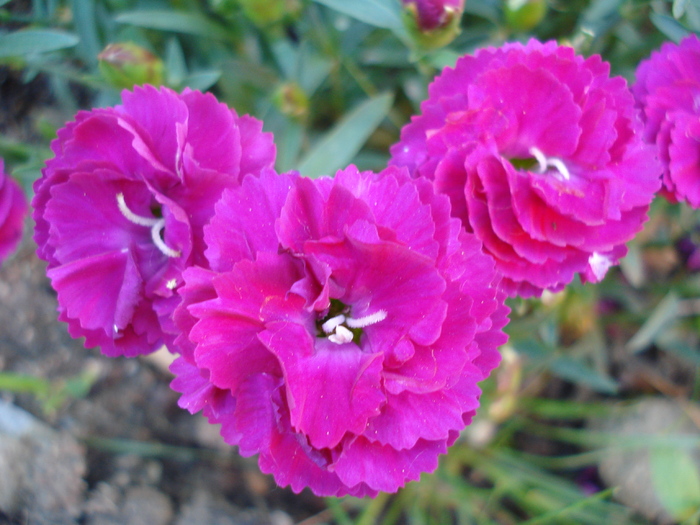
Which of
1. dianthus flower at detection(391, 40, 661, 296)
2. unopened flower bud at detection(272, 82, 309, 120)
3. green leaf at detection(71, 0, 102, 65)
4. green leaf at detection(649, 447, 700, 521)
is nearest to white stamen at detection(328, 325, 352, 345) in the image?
dianthus flower at detection(391, 40, 661, 296)

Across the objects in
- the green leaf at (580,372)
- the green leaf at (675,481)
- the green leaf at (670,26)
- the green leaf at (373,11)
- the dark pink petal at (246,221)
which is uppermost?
the green leaf at (670,26)

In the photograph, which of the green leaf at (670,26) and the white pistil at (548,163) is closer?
the white pistil at (548,163)

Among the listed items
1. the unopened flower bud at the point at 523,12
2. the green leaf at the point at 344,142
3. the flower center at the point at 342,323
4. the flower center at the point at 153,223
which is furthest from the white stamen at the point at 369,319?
the unopened flower bud at the point at 523,12

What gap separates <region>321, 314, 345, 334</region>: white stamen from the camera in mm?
718

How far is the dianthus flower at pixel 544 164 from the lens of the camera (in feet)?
2.58

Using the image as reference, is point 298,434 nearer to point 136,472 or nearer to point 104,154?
point 104,154

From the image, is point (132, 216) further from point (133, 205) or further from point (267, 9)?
point (267, 9)

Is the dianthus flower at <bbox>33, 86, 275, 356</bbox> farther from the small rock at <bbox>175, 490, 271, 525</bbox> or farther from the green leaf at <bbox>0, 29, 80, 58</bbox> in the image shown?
the small rock at <bbox>175, 490, 271, 525</bbox>

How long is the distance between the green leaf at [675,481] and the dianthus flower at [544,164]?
1003 mm

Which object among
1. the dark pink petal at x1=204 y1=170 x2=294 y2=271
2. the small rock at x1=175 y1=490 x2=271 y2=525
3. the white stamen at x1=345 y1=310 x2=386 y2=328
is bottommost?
the small rock at x1=175 y1=490 x2=271 y2=525

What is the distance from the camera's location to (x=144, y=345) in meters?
0.83

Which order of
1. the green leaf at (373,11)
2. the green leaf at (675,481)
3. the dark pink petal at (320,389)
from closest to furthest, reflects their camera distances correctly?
the dark pink petal at (320,389)
the green leaf at (373,11)
the green leaf at (675,481)

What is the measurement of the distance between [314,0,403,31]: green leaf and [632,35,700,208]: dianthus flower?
1.62 feet

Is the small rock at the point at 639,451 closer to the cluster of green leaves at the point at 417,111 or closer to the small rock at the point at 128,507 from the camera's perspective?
the cluster of green leaves at the point at 417,111
